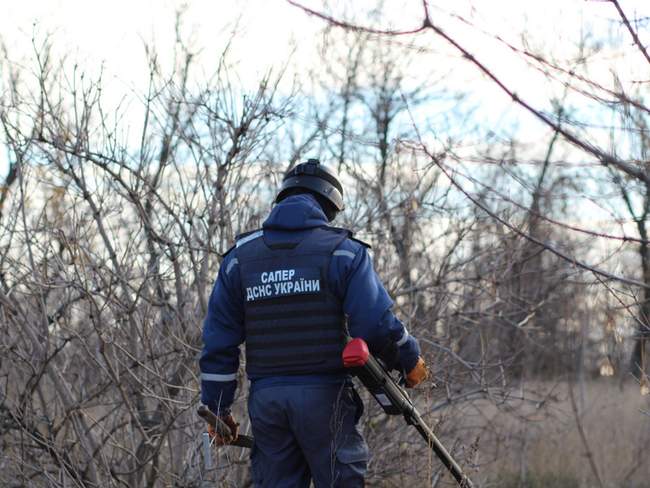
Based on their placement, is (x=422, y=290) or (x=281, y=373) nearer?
Result: (x=281, y=373)

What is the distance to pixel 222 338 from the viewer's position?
187 inches

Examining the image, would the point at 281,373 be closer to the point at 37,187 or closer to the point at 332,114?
the point at 37,187

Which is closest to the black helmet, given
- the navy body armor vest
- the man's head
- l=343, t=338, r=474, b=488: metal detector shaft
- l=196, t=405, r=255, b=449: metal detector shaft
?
the man's head

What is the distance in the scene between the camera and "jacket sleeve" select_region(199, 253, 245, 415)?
4742 mm

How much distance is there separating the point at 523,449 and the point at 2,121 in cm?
708

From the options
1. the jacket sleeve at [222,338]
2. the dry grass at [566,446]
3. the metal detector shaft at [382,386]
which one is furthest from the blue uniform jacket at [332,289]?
the dry grass at [566,446]

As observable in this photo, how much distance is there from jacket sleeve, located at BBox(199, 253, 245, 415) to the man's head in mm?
442

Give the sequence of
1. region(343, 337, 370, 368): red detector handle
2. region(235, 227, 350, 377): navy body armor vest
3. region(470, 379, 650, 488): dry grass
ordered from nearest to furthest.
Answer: region(343, 337, 370, 368): red detector handle, region(235, 227, 350, 377): navy body armor vest, region(470, 379, 650, 488): dry grass

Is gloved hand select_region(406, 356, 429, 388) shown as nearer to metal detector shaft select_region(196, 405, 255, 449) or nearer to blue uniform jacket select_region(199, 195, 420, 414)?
blue uniform jacket select_region(199, 195, 420, 414)

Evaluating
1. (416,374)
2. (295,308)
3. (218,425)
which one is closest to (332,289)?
(295,308)

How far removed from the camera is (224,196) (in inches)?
257

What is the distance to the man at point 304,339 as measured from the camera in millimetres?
4488

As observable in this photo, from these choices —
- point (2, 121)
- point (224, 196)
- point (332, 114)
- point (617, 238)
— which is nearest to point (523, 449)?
point (332, 114)

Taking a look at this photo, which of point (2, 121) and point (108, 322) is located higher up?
point (2, 121)
